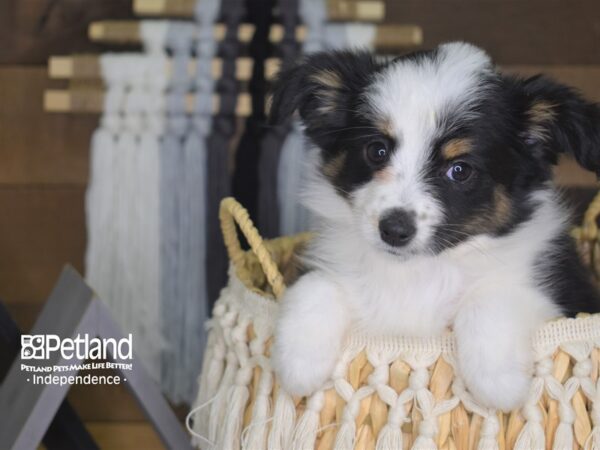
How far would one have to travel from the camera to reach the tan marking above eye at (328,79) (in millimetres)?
1769

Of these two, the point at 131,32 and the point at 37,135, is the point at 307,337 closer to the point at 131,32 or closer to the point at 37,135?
the point at 131,32

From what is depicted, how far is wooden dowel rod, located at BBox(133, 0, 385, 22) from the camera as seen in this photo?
95.8 inches

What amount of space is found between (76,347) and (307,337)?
48cm

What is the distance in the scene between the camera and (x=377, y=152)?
166 cm

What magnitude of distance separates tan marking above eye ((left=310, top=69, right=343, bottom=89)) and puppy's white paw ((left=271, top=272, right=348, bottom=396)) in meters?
0.46

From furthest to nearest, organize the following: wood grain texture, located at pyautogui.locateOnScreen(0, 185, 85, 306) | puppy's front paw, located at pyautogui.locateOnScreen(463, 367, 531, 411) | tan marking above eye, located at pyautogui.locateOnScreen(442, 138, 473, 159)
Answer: wood grain texture, located at pyautogui.locateOnScreen(0, 185, 85, 306) < tan marking above eye, located at pyautogui.locateOnScreen(442, 138, 473, 159) < puppy's front paw, located at pyautogui.locateOnScreen(463, 367, 531, 411)

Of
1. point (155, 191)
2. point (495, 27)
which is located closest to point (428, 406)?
point (155, 191)

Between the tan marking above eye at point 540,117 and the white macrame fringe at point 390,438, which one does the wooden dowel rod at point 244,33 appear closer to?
the tan marking above eye at point 540,117

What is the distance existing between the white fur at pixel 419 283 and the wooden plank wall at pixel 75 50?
1014mm

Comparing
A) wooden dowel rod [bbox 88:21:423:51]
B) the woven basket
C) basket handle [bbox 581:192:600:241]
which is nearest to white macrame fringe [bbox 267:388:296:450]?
the woven basket

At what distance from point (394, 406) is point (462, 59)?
2.49 ft

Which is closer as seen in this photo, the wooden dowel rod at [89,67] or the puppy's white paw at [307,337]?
the puppy's white paw at [307,337]

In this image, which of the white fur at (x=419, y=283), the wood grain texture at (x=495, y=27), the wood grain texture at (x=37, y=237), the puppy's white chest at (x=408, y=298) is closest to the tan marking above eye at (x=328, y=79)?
the white fur at (x=419, y=283)

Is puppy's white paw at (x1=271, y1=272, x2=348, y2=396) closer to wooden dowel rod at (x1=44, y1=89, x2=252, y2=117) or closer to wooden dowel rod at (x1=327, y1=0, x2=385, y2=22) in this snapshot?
wooden dowel rod at (x1=44, y1=89, x2=252, y2=117)
